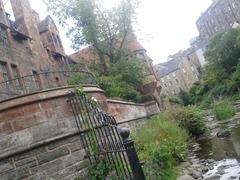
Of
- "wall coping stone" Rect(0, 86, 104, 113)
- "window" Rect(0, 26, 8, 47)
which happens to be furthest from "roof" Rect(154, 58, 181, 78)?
"wall coping stone" Rect(0, 86, 104, 113)

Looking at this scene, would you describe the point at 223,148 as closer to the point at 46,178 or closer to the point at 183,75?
the point at 46,178

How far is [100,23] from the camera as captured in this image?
2941 cm

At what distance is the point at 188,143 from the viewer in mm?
13352

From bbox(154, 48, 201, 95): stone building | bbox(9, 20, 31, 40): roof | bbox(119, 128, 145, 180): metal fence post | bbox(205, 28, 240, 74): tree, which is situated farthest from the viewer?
bbox(154, 48, 201, 95): stone building

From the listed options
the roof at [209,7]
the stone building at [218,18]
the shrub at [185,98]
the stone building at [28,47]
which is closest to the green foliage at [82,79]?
the stone building at [28,47]

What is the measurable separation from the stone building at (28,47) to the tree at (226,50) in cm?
1714

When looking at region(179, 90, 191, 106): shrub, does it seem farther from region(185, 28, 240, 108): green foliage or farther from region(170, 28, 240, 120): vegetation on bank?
region(185, 28, 240, 108): green foliage

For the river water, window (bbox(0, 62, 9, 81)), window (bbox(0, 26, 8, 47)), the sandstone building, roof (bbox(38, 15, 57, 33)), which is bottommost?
the river water

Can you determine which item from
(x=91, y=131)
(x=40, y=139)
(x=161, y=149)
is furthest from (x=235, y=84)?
(x=40, y=139)

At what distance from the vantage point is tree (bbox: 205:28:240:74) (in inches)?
1391

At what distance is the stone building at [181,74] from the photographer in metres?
71.7

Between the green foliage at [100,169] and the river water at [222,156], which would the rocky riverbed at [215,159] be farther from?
the green foliage at [100,169]

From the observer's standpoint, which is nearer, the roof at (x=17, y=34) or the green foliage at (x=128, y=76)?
the roof at (x=17, y=34)

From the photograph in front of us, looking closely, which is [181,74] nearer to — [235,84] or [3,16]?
[235,84]
